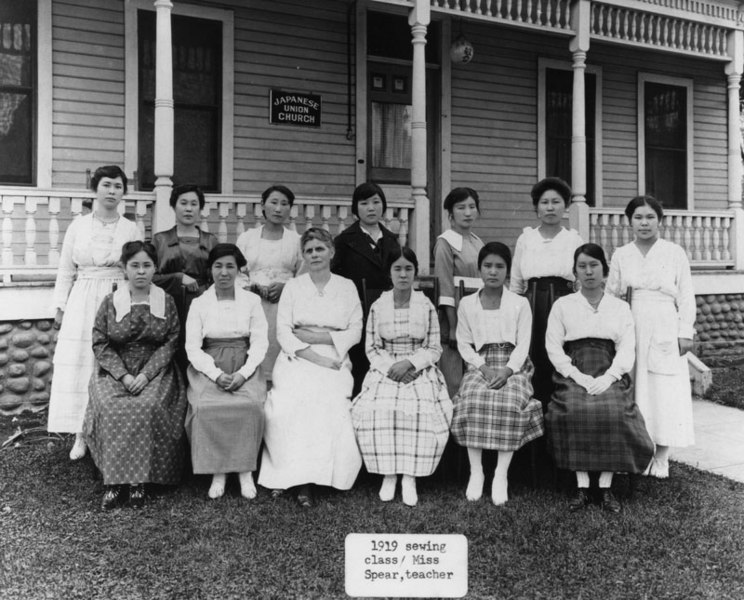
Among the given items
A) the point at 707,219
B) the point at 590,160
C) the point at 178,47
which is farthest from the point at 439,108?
the point at 707,219

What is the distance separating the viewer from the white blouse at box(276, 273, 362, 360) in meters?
4.39

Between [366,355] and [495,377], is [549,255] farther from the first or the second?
[366,355]

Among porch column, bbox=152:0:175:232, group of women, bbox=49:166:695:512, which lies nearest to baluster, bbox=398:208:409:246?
porch column, bbox=152:0:175:232

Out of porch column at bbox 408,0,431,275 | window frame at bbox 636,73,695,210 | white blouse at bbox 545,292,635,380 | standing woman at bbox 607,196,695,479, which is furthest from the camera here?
window frame at bbox 636,73,695,210

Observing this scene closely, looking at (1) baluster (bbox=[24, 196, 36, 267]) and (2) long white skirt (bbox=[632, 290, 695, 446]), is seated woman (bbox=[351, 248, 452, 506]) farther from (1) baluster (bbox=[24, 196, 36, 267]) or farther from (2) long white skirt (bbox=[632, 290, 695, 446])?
(1) baluster (bbox=[24, 196, 36, 267])

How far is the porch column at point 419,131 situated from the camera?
7.10 metres

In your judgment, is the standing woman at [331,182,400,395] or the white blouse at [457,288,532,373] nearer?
the white blouse at [457,288,532,373]

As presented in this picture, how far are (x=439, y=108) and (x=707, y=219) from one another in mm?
3974

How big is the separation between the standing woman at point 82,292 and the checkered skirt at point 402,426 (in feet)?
6.02

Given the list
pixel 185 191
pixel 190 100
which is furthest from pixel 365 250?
pixel 190 100

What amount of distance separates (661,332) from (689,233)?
5778mm

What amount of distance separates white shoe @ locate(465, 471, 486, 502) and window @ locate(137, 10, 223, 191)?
5058mm

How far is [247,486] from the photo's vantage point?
403 cm

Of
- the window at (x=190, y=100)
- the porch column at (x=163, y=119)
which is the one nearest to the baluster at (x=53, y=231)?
the porch column at (x=163, y=119)
